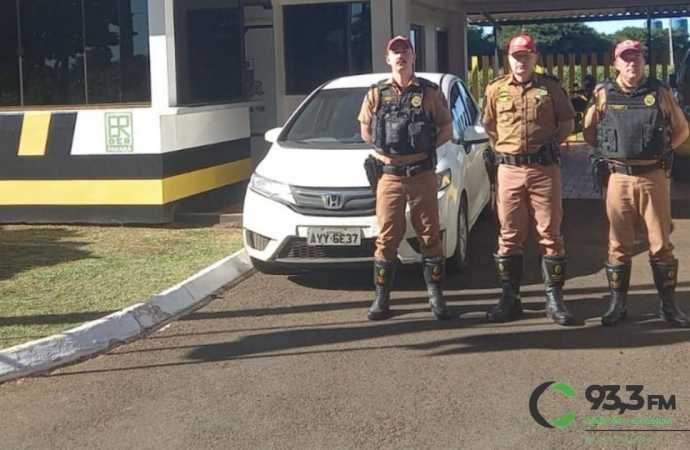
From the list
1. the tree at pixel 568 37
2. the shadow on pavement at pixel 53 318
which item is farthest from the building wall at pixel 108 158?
the tree at pixel 568 37

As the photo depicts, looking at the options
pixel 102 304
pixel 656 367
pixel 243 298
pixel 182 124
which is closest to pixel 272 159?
pixel 243 298

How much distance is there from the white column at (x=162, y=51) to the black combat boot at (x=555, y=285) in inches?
214

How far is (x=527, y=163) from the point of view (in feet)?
22.0

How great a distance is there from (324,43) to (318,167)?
743 centimetres

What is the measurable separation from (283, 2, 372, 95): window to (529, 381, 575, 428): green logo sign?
997 centimetres

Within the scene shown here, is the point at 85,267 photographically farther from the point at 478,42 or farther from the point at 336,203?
the point at 478,42

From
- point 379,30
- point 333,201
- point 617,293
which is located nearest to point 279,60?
point 379,30

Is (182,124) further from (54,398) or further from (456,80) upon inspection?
(54,398)

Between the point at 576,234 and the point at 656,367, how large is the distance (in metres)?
4.58

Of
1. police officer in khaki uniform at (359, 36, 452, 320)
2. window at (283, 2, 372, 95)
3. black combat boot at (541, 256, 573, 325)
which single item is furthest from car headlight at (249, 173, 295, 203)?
window at (283, 2, 372, 95)

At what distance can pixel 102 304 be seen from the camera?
24.3 ft

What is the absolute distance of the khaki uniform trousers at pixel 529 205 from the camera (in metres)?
6.71

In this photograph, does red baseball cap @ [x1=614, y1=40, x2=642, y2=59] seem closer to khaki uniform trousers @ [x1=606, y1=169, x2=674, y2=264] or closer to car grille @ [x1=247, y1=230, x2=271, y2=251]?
khaki uniform trousers @ [x1=606, y1=169, x2=674, y2=264]

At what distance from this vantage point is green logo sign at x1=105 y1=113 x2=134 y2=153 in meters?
10.7
